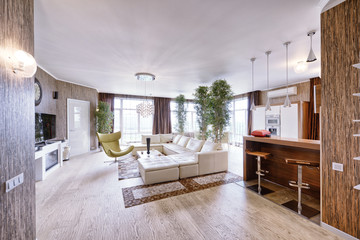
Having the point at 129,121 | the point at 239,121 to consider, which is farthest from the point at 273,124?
the point at 129,121

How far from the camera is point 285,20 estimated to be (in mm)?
2055

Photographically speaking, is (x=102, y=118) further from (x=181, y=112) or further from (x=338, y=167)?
(x=338, y=167)

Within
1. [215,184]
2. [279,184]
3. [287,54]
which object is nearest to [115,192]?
[215,184]

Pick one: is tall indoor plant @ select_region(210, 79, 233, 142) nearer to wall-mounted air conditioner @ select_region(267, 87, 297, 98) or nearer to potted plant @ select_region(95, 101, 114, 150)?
wall-mounted air conditioner @ select_region(267, 87, 297, 98)

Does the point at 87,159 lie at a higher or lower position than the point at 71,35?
lower

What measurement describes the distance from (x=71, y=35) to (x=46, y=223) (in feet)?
9.19

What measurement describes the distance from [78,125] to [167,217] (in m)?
5.35

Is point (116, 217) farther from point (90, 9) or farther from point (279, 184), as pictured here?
point (279, 184)

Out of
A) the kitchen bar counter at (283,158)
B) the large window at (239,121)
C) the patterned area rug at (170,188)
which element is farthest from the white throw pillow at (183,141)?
the large window at (239,121)

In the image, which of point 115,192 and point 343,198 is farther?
point 115,192

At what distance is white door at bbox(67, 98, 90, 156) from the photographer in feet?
17.7

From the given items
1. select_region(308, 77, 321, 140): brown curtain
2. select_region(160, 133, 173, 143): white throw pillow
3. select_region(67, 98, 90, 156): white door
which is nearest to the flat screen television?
select_region(67, 98, 90, 156): white door

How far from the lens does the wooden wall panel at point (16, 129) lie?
3.69 feet

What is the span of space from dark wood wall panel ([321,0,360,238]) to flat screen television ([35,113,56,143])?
538 cm
